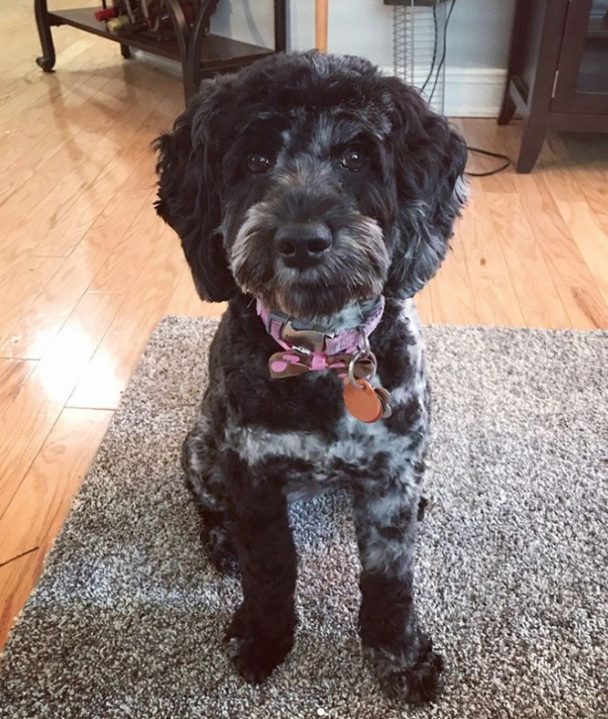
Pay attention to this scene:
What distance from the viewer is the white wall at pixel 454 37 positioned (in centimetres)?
300

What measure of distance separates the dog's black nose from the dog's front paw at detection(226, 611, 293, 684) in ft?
2.01

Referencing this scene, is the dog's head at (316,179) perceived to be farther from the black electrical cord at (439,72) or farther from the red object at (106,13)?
the red object at (106,13)

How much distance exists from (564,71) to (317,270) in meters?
2.04

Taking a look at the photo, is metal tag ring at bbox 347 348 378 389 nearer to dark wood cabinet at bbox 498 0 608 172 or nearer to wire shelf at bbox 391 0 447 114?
dark wood cabinet at bbox 498 0 608 172

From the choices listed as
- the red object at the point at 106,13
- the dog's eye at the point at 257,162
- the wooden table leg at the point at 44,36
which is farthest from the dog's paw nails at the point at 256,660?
the wooden table leg at the point at 44,36

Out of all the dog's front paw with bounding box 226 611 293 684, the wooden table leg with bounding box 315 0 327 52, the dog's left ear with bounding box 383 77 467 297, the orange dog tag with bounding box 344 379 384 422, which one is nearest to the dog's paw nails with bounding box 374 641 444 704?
the dog's front paw with bounding box 226 611 293 684

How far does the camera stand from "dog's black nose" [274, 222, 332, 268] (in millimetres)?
840

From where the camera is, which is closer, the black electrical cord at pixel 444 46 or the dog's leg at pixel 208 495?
the dog's leg at pixel 208 495

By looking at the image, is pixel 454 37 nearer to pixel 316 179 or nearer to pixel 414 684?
pixel 316 179

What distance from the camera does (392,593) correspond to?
1112 mm

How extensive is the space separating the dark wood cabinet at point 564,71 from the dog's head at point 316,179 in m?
1.74

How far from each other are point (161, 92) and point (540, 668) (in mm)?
3169

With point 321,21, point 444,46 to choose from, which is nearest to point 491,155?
point 444,46

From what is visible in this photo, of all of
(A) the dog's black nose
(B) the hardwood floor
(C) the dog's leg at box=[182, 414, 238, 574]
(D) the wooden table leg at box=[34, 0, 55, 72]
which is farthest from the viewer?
(D) the wooden table leg at box=[34, 0, 55, 72]
